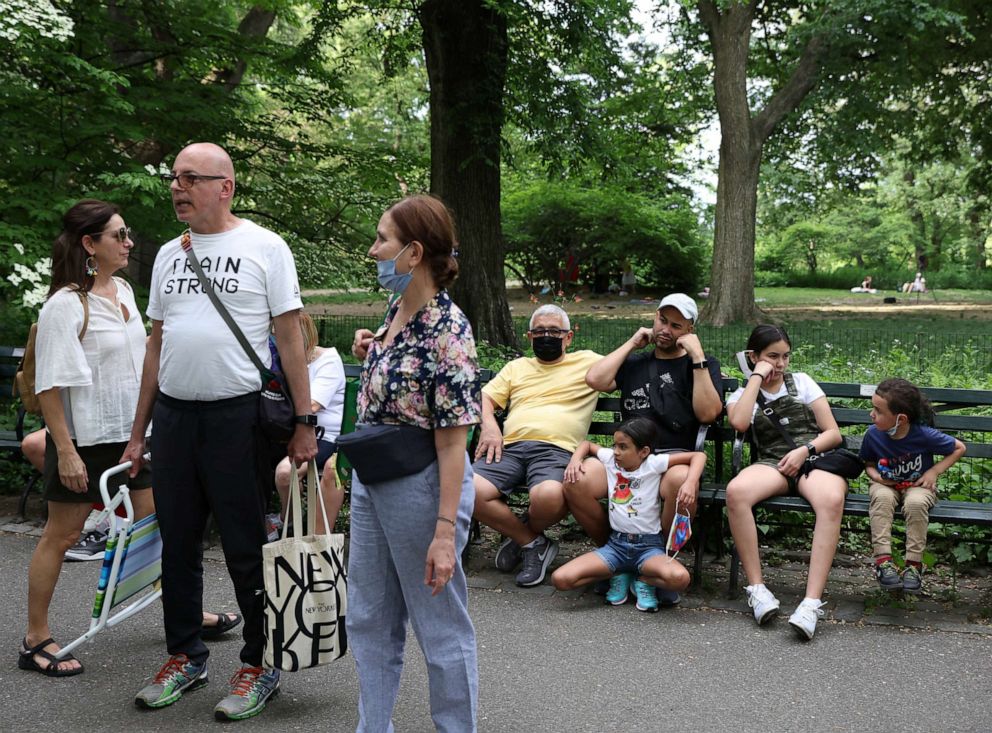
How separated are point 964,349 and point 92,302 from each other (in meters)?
10.4

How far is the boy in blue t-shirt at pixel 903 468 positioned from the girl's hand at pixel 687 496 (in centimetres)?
86

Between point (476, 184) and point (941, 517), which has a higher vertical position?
point (476, 184)

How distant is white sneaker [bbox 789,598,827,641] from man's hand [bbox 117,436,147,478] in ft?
9.37

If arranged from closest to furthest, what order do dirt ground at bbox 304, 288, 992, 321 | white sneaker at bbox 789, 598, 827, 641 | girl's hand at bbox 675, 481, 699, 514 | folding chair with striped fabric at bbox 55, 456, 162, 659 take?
folding chair with striped fabric at bbox 55, 456, 162, 659 < white sneaker at bbox 789, 598, 827, 641 < girl's hand at bbox 675, 481, 699, 514 < dirt ground at bbox 304, 288, 992, 321

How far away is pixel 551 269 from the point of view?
94.5ft

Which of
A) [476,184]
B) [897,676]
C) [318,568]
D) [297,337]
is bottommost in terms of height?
[897,676]

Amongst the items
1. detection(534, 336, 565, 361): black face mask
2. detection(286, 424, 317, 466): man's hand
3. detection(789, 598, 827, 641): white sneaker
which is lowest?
detection(789, 598, 827, 641): white sneaker

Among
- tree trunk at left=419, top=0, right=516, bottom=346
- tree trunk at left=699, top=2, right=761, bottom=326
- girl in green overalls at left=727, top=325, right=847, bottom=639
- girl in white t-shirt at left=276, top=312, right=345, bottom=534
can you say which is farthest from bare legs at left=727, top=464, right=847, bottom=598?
tree trunk at left=699, top=2, right=761, bottom=326

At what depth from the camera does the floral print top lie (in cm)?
295

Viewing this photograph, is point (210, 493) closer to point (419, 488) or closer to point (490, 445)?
point (419, 488)

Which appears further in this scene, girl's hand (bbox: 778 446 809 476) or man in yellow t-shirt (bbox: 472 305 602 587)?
man in yellow t-shirt (bbox: 472 305 602 587)

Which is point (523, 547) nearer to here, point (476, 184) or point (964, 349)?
point (476, 184)

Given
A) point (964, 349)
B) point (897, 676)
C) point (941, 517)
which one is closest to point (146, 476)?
point (897, 676)

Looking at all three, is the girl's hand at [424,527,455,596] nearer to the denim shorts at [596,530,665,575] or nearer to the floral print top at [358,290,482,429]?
the floral print top at [358,290,482,429]
